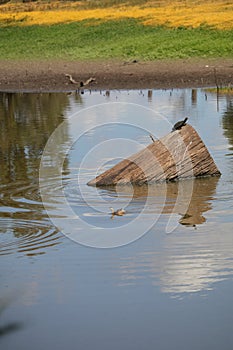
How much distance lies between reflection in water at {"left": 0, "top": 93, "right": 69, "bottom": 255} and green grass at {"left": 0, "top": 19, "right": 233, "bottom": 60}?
812 cm

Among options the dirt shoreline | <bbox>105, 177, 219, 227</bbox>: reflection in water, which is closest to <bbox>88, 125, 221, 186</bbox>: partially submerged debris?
<bbox>105, 177, 219, 227</bbox>: reflection in water

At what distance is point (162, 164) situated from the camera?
39.7 ft

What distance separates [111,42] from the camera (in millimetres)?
36062

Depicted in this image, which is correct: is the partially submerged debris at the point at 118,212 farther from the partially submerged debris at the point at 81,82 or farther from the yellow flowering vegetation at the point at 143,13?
the yellow flowering vegetation at the point at 143,13

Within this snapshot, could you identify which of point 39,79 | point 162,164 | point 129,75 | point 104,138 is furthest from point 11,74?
point 162,164

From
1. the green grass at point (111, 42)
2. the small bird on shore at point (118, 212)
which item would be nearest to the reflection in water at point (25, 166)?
the small bird on shore at point (118, 212)

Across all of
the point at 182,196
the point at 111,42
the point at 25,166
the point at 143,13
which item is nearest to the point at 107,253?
the point at 182,196

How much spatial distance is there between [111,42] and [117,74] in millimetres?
7207

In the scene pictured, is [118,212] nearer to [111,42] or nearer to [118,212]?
[118,212]

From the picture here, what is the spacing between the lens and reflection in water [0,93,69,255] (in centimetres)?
943

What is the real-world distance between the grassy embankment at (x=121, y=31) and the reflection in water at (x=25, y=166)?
8.59 m

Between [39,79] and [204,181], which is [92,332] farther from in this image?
[39,79]

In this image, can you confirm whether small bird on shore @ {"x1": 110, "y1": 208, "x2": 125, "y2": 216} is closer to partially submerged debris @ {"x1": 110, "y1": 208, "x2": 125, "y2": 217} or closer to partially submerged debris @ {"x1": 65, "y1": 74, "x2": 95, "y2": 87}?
partially submerged debris @ {"x1": 110, "y1": 208, "x2": 125, "y2": 217}

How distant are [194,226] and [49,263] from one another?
186cm
